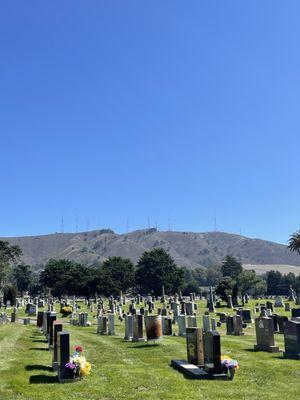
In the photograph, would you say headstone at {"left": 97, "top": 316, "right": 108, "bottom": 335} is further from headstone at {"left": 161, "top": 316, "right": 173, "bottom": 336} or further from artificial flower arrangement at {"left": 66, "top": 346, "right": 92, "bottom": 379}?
artificial flower arrangement at {"left": 66, "top": 346, "right": 92, "bottom": 379}

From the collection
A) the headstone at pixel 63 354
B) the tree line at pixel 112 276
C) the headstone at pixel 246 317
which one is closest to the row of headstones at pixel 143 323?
the headstone at pixel 246 317

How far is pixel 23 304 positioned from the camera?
77.4 metres

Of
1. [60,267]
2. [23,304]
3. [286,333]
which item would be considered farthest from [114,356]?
[60,267]

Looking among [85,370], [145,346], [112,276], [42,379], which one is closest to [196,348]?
[85,370]

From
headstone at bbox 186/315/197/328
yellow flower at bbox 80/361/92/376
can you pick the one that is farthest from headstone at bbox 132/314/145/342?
yellow flower at bbox 80/361/92/376

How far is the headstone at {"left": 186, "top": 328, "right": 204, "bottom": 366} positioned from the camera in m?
15.4

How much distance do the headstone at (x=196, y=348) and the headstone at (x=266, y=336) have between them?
4.95 m

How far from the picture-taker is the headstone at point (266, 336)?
19344 mm

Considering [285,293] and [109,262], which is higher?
[109,262]

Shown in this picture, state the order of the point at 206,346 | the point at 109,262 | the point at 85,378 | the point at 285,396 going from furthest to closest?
the point at 109,262
the point at 206,346
the point at 85,378
the point at 285,396

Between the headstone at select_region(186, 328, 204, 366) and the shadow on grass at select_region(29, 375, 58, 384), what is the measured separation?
14.6ft

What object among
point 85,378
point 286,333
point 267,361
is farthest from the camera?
point 286,333

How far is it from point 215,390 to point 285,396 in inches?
67.9

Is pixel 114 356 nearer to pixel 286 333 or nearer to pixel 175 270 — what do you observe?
pixel 286 333
